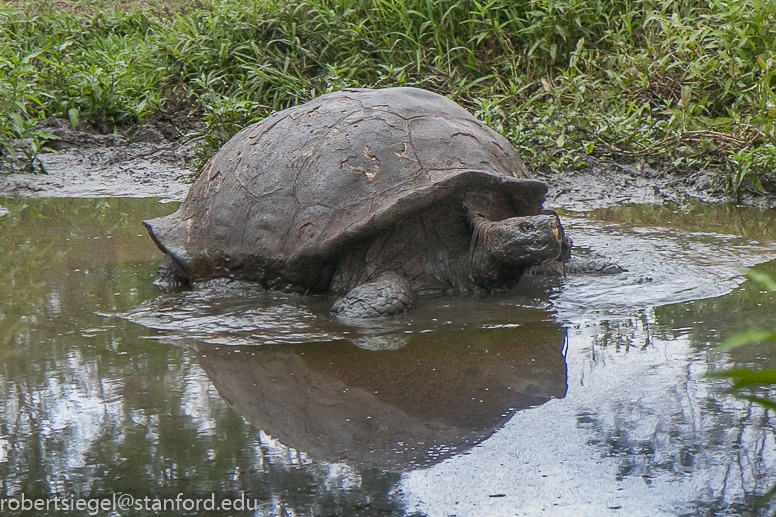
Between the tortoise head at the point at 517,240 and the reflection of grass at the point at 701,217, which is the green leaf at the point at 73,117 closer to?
the reflection of grass at the point at 701,217

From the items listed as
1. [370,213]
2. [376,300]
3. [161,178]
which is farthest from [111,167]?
[376,300]

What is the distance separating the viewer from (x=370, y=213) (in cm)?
366

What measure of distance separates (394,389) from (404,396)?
83 millimetres

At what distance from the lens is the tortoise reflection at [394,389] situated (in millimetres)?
2273

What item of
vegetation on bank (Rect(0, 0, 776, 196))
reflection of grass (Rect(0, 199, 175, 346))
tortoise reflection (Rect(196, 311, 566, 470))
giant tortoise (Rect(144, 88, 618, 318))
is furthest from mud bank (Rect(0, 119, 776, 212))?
tortoise reflection (Rect(196, 311, 566, 470))

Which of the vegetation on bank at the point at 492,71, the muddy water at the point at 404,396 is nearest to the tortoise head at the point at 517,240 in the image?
the muddy water at the point at 404,396

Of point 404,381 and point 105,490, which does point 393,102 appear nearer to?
point 404,381

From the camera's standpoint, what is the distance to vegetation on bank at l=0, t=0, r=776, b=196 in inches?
261

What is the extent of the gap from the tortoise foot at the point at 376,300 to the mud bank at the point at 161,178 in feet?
8.59

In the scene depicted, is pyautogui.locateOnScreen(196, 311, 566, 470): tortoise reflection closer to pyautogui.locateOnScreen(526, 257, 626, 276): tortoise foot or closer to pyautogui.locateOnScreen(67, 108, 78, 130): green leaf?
pyautogui.locateOnScreen(526, 257, 626, 276): tortoise foot

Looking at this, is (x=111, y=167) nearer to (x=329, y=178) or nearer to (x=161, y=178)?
(x=161, y=178)

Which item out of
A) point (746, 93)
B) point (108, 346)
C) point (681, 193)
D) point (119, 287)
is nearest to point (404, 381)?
point (108, 346)

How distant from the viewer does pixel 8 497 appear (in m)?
2.01

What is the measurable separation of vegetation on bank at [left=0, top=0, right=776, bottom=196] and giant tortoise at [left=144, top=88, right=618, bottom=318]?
265 centimetres
